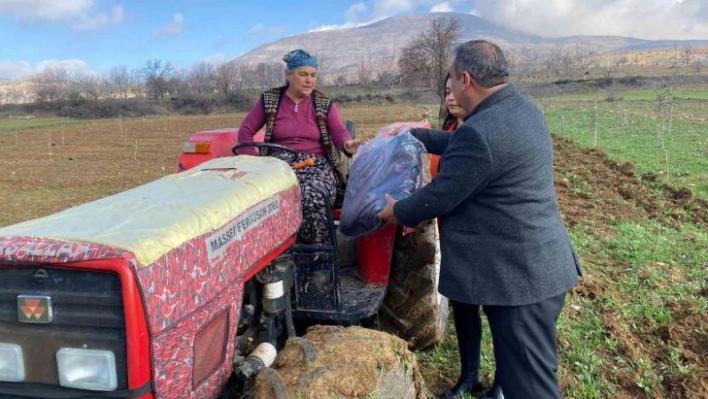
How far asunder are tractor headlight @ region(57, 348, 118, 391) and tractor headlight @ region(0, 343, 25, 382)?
0.12 meters

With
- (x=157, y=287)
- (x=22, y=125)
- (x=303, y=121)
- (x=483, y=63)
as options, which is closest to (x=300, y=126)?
(x=303, y=121)

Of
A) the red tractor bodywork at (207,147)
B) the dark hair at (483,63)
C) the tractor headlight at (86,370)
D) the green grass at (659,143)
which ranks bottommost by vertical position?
the green grass at (659,143)

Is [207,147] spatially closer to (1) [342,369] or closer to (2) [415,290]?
(2) [415,290]

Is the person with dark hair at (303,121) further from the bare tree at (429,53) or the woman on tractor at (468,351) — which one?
the bare tree at (429,53)

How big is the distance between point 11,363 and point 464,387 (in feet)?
7.23

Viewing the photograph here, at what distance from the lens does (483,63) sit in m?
2.38

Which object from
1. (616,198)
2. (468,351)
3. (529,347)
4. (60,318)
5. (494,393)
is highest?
(60,318)

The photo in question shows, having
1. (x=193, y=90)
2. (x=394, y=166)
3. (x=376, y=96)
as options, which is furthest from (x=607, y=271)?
(x=193, y=90)

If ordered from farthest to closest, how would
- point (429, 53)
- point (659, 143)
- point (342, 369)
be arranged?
1. point (429, 53)
2. point (659, 143)
3. point (342, 369)

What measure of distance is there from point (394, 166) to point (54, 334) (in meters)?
1.83

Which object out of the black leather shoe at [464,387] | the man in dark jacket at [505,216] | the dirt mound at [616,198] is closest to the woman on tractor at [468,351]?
the black leather shoe at [464,387]

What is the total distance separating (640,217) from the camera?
729 centimetres

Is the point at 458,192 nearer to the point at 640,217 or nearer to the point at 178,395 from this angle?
the point at 178,395

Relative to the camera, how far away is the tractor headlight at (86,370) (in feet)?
5.80
